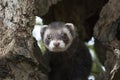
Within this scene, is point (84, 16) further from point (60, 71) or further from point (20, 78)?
point (20, 78)

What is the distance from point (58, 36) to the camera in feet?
13.4

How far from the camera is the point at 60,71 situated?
14.4ft

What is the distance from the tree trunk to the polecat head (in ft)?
1.93

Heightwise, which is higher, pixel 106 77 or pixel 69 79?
pixel 106 77

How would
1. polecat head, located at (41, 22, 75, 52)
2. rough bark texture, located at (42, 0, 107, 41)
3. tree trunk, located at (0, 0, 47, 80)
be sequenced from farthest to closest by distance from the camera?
rough bark texture, located at (42, 0, 107, 41)
polecat head, located at (41, 22, 75, 52)
tree trunk, located at (0, 0, 47, 80)

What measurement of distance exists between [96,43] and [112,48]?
1.42 m

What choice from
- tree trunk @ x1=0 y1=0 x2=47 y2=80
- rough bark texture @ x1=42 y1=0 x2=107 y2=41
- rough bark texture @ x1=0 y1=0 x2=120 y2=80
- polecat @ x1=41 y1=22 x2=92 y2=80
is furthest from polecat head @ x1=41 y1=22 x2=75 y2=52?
tree trunk @ x1=0 y1=0 x2=47 y2=80

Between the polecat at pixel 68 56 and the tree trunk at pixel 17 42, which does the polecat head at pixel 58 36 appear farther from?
the tree trunk at pixel 17 42

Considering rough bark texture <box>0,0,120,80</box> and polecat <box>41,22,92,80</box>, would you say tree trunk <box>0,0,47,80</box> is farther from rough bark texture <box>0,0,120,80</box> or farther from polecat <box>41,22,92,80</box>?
polecat <box>41,22,92,80</box>

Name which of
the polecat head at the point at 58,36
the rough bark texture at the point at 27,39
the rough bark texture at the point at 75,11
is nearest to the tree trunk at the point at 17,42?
the rough bark texture at the point at 27,39

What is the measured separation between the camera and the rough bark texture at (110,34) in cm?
350

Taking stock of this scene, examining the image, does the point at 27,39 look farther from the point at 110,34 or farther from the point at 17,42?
the point at 110,34

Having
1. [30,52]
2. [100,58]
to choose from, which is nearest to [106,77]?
[30,52]

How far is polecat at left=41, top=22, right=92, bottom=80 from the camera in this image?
166 inches
